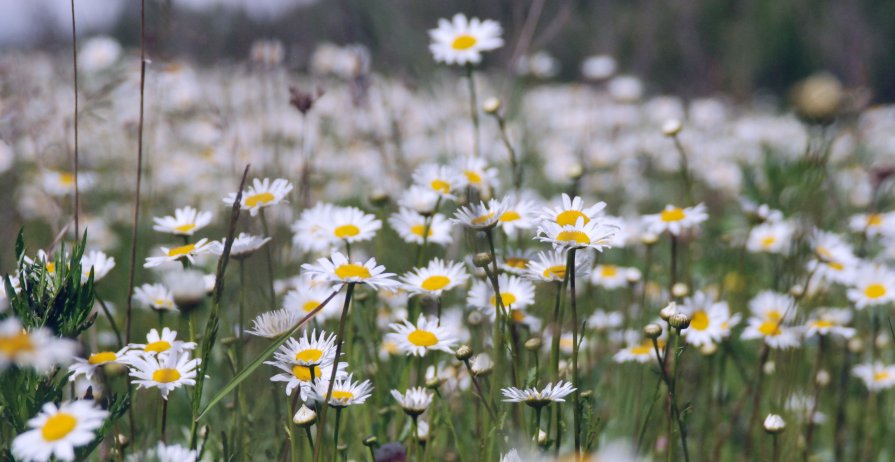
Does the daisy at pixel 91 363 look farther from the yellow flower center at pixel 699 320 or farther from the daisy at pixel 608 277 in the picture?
the daisy at pixel 608 277

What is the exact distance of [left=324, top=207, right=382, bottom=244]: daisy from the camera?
1365 mm

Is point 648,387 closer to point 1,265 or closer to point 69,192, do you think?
point 1,265

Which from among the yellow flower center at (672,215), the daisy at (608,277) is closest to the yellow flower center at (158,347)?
the yellow flower center at (672,215)

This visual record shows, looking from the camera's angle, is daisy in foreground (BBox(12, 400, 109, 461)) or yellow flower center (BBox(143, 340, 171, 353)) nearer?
daisy in foreground (BBox(12, 400, 109, 461))

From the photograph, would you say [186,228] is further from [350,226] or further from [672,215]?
[672,215]

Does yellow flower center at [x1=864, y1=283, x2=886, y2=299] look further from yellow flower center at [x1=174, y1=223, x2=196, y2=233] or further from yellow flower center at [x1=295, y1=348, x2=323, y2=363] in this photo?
yellow flower center at [x1=174, y1=223, x2=196, y2=233]

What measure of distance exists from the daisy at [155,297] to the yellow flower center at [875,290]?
1.42m

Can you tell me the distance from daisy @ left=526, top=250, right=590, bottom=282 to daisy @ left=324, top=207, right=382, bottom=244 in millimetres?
292

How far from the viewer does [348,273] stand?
1.05 metres

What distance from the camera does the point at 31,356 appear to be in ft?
2.19

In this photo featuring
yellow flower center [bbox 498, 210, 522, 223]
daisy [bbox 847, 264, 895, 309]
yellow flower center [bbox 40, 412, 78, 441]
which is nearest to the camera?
yellow flower center [bbox 40, 412, 78, 441]

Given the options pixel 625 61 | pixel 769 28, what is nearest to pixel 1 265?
pixel 625 61

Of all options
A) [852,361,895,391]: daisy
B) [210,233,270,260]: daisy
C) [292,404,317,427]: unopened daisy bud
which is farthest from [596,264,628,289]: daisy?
[292,404,317,427]: unopened daisy bud

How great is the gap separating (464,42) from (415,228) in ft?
1.97
